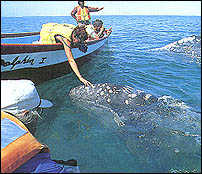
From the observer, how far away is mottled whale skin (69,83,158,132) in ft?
13.6

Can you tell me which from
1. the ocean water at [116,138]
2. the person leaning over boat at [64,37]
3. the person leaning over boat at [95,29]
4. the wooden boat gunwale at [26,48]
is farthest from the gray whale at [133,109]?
the person leaning over boat at [95,29]

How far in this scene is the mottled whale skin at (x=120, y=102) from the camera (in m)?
4.15

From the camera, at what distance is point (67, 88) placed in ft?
19.5

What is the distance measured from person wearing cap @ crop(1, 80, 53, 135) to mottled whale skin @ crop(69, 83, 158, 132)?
164 centimetres

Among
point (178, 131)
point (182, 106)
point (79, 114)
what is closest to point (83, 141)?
point (79, 114)

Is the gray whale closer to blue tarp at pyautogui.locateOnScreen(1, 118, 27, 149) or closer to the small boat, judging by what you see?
the small boat

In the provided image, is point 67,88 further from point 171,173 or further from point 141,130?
point 171,173

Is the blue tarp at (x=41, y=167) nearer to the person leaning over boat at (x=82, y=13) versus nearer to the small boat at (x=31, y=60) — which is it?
the small boat at (x=31, y=60)

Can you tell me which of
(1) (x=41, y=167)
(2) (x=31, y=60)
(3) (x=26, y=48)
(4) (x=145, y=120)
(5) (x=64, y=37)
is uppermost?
(5) (x=64, y=37)

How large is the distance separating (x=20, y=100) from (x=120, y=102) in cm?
240

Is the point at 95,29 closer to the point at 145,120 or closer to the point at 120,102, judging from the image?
the point at 120,102

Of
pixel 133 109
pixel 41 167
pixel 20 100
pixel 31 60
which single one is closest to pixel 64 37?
pixel 31 60

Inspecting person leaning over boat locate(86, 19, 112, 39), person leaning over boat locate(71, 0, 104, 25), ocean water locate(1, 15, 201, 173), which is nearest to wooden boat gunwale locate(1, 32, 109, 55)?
ocean water locate(1, 15, 201, 173)

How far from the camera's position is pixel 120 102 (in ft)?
15.5
